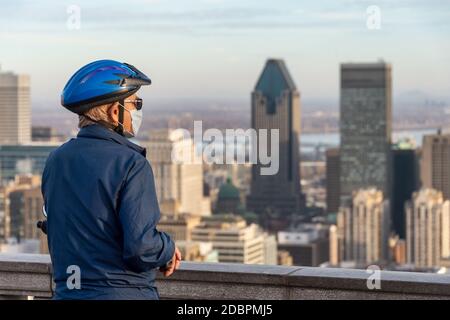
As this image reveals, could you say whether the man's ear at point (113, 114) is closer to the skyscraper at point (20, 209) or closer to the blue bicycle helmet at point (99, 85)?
the blue bicycle helmet at point (99, 85)

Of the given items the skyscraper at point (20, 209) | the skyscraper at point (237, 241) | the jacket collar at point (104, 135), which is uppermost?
the jacket collar at point (104, 135)

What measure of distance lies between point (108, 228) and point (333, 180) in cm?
15276

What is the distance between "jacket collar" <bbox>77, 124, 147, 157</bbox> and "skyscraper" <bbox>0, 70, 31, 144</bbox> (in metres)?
168

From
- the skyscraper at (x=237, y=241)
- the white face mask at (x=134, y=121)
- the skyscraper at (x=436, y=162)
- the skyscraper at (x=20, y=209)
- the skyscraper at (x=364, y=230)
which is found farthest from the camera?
the skyscraper at (x=436, y=162)

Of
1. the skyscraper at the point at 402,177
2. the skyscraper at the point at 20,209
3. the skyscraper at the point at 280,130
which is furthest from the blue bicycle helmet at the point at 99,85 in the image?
the skyscraper at the point at 280,130

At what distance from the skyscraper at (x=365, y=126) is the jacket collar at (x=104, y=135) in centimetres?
14561

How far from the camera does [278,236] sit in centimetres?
13088

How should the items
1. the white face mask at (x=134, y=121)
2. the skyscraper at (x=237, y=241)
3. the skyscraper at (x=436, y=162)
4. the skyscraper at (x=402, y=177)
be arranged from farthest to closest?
the skyscraper at (x=436, y=162) → the skyscraper at (x=402, y=177) → the skyscraper at (x=237, y=241) → the white face mask at (x=134, y=121)

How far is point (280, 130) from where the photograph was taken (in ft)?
534

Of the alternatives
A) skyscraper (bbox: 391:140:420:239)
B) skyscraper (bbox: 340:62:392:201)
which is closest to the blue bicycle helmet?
skyscraper (bbox: 391:140:420:239)

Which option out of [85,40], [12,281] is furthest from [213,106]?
[12,281]

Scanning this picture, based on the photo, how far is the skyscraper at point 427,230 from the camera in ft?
425

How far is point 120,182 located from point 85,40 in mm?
138807
